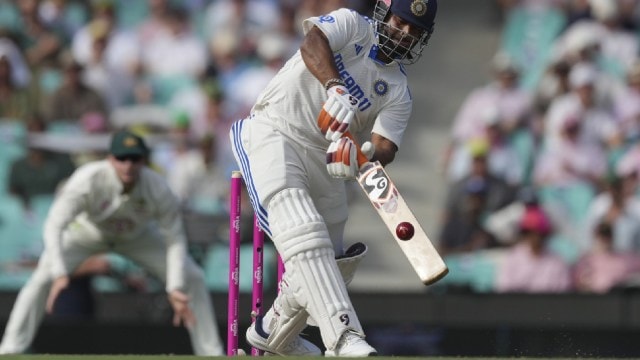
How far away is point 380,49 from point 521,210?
13.6ft

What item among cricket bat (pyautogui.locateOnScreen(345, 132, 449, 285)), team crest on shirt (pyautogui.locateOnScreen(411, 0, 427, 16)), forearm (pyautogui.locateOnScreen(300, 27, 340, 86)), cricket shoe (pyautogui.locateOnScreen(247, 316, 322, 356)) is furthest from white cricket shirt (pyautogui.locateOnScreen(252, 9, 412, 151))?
cricket shoe (pyautogui.locateOnScreen(247, 316, 322, 356))

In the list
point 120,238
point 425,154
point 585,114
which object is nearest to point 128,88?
point 425,154

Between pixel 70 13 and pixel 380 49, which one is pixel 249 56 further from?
pixel 380 49

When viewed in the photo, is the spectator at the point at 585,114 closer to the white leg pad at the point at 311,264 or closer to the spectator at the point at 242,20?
the spectator at the point at 242,20

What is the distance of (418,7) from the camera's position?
5.40m

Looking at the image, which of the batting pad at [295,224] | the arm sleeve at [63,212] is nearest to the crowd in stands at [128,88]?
the arm sleeve at [63,212]

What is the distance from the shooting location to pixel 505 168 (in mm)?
9891

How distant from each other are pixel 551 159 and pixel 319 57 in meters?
4.91

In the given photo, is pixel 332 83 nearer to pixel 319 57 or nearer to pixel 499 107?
pixel 319 57

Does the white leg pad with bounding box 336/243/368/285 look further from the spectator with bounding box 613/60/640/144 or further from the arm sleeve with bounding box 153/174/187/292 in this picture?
the spectator with bounding box 613/60/640/144

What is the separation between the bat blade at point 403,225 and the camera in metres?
4.96

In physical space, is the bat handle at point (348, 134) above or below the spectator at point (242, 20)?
above

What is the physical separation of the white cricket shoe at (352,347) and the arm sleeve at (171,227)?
3.28 m

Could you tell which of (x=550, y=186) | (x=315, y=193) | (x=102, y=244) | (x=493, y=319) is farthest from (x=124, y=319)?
(x=315, y=193)
